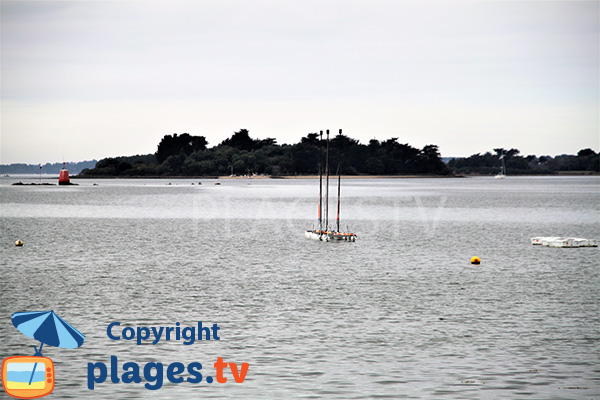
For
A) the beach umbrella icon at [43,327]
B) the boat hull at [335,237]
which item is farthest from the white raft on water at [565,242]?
the beach umbrella icon at [43,327]

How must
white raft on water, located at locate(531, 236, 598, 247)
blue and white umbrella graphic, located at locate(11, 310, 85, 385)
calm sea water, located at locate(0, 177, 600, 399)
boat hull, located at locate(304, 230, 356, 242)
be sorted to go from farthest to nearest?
boat hull, located at locate(304, 230, 356, 242) < white raft on water, located at locate(531, 236, 598, 247) < calm sea water, located at locate(0, 177, 600, 399) < blue and white umbrella graphic, located at locate(11, 310, 85, 385)

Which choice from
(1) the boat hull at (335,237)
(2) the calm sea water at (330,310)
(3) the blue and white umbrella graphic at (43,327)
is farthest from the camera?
(1) the boat hull at (335,237)

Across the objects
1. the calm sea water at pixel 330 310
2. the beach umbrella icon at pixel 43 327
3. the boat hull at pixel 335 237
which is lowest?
the calm sea water at pixel 330 310

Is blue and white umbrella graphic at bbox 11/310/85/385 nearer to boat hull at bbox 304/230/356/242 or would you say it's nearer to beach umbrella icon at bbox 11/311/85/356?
beach umbrella icon at bbox 11/311/85/356

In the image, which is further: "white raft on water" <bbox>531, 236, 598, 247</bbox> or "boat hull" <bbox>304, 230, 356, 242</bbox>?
"boat hull" <bbox>304, 230, 356, 242</bbox>

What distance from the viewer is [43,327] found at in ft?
56.6

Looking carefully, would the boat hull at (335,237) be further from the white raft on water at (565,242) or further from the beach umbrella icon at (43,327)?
the beach umbrella icon at (43,327)

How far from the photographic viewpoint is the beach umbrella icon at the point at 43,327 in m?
17.1

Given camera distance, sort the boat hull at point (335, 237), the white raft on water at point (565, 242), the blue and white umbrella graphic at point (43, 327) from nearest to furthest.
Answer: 1. the blue and white umbrella graphic at point (43, 327)
2. the white raft on water at point (565, 242)
3. the boat hull at point (335, 237)

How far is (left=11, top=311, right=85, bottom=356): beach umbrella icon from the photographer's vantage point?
17.1 meters

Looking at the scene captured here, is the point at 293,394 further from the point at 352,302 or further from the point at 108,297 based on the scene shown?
the point at 108,297

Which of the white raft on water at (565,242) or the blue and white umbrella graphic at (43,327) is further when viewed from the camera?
the white raft on water at (565,242)

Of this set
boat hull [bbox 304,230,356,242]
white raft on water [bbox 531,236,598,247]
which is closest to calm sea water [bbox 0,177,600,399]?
boat hull [bbox 304,230,356,242]

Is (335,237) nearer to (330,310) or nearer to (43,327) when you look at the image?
(330,310)
